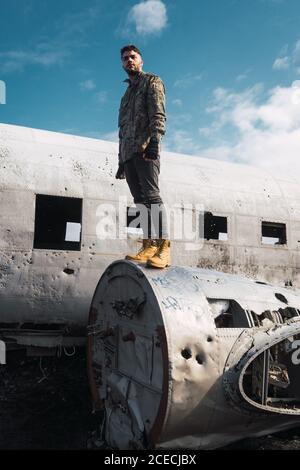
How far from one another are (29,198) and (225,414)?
4.54 metres

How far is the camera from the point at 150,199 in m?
5.39

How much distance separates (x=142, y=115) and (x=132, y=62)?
0.79 metres

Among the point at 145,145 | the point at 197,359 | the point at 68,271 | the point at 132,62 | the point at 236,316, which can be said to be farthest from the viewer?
the point at 68,271

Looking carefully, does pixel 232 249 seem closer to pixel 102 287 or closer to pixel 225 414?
pixel 102 287

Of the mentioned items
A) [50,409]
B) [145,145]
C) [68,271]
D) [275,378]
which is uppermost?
[145,145]

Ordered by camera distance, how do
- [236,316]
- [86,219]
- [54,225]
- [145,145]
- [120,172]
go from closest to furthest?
[236,316], [145,145], [120,172], [86,219], [54,225]

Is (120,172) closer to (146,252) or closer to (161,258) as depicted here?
(146,252)

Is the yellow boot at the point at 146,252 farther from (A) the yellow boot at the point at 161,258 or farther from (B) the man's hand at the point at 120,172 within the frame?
(B) the man's hand at the point at 120,172

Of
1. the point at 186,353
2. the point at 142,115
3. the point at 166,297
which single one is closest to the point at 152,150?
the point at 142,115

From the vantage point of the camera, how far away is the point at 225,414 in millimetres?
4172

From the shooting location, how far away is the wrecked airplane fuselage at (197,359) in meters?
4.06
